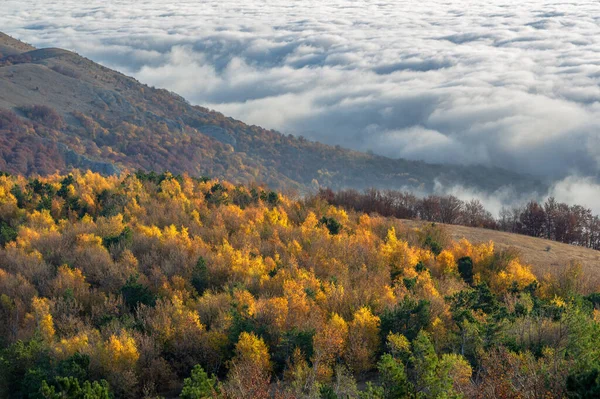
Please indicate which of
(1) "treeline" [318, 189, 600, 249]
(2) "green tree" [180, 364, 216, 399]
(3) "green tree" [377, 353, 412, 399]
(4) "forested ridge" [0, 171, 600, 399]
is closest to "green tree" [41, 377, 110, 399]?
(4) "forested ridge" [0, 171, 600, 399]

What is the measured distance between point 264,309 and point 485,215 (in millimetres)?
76063

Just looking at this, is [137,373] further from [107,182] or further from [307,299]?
[107,182]

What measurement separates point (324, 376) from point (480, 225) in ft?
228

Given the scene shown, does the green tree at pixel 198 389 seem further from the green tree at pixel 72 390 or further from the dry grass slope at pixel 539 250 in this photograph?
Answer: the dry grass slope at pixel 539 250

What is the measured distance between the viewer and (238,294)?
4600 centimetres

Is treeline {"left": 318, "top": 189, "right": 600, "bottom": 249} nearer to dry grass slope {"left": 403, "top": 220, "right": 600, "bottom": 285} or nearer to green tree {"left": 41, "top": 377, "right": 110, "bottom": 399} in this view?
dry grass slope {"left": 403, "top": 220, "right": 600, "bottom": 285}

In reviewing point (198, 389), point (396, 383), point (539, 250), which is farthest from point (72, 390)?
point (539, 250)

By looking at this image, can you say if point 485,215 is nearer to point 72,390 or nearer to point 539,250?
point 539,250

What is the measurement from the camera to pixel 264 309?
4097cm

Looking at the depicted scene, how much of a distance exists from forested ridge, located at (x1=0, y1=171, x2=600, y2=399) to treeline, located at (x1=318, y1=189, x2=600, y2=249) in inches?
668

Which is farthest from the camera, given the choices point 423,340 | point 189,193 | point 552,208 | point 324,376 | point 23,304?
point 552,208

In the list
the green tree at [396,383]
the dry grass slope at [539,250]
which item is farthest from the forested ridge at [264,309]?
the dry grass slope at [539,250]

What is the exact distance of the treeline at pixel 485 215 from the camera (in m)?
94.6

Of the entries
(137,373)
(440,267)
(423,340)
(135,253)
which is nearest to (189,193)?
(135,253)
